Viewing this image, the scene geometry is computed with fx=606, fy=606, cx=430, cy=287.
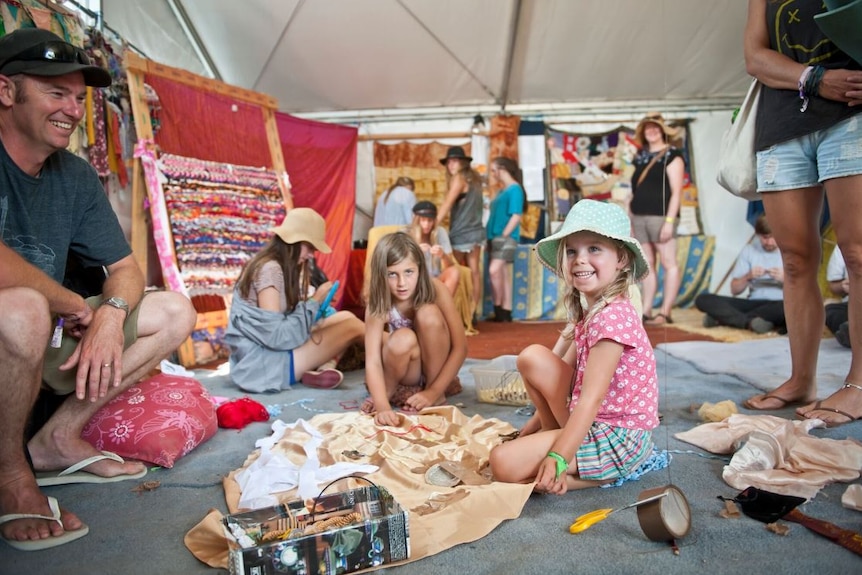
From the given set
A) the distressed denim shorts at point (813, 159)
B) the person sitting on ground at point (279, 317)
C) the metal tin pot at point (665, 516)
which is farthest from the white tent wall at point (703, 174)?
the metal tin pot at point (665, 516)

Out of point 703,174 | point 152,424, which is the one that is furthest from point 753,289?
point 152,424

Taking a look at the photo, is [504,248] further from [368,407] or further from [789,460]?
[789,460]

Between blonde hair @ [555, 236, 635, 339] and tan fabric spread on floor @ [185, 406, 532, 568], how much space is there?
0.49 meters

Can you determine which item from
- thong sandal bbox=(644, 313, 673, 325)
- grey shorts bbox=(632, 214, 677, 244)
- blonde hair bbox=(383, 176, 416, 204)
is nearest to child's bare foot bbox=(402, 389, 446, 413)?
thong sandal bbox=(644, 313, 673, 325)

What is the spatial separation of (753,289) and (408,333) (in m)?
3.64

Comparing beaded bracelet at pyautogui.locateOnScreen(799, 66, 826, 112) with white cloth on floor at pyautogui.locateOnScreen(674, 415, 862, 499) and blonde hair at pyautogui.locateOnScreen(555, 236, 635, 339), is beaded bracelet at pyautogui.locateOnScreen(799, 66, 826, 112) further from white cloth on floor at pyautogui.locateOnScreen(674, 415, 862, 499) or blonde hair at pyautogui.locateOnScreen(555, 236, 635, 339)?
white cloth on floor at pyautogui.locateOnScreen(674, 415, 862, 499)

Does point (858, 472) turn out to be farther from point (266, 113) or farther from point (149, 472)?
point (266, 113)

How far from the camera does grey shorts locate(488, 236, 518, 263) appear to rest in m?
6.02

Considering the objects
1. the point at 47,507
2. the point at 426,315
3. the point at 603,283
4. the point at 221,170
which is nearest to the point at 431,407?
the point at 426,315

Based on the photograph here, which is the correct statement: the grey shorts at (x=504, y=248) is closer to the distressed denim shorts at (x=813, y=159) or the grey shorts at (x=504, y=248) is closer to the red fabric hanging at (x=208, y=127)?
the red fabric hanging at (x=208, y=127)

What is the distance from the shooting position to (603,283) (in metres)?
1.67

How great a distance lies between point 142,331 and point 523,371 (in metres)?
1.19

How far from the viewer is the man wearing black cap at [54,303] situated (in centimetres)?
142

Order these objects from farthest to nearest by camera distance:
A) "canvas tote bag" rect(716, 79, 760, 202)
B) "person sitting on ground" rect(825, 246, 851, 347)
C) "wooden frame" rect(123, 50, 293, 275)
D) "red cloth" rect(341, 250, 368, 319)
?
"red cloth" rect(341, 250, 368, 319) < "wooden frame" rect(123, 50, 293, 275) < "person sitting on ground" rect(825, 246, 851, 347) < "canvas tote bag" rect(716, 79, 760, 202)
